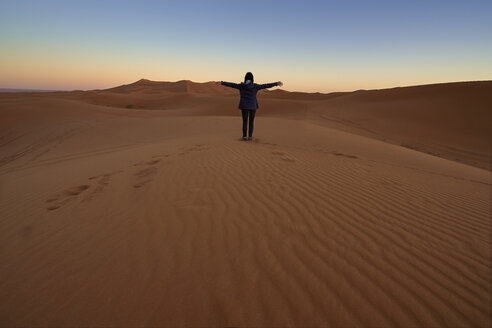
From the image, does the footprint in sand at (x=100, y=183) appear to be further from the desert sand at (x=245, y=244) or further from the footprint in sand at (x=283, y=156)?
the footprint in sand at (x=283, y=156)

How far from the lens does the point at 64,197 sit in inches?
136

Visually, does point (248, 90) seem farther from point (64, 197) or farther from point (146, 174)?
point (64, 197)

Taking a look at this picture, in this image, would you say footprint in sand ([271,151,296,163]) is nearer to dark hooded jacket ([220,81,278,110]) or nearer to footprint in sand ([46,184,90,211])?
dark hooded jacket ([220,81,278,110])

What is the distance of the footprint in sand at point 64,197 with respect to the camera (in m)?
3.18

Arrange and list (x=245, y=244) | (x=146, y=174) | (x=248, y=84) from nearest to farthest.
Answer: (x=245, y=244)
(x=146, y=174)
(x=248, y=84)

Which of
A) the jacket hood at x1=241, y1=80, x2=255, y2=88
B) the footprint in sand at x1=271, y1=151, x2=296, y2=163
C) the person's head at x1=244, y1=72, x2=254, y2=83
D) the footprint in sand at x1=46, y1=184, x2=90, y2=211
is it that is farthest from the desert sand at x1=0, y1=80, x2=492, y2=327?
the person's head at x1=244, y1=72, x2=254, y2=83

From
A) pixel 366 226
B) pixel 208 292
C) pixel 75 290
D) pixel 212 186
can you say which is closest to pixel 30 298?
pixel 75 290

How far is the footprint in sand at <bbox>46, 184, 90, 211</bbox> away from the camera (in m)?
3.18

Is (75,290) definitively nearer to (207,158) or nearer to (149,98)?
(207,158)

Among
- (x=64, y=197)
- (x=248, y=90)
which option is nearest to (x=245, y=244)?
(x=64, y=197)

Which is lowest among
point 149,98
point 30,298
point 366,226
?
point 30,298

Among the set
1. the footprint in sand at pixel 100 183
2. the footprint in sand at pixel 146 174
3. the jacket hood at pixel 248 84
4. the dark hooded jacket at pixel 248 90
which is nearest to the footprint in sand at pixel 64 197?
the footprint in sand at pixel 100 183

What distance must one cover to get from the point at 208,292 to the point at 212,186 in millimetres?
1924

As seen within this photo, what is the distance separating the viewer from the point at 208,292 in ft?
5.45
